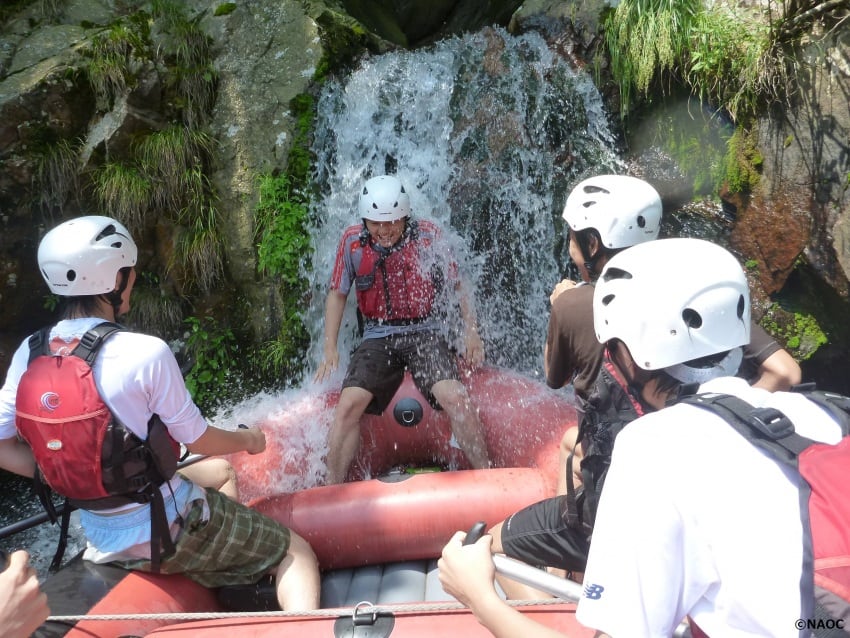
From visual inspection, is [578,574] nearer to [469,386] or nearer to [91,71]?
[469,386]

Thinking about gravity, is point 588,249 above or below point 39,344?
above

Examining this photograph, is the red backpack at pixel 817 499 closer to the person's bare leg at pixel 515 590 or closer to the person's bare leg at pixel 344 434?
the person's bare leg at pixel 515 590

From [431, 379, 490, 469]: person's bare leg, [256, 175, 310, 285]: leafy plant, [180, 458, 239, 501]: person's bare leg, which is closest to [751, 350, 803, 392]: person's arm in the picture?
[431, 379, 490, 469]: person's bare leg

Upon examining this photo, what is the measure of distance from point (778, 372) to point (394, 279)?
7.75ft

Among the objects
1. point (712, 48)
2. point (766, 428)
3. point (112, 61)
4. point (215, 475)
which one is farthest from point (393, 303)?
point (112, 61)

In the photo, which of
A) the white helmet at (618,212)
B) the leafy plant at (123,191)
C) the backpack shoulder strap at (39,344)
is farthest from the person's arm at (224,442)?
the leafy plant at (123,191)

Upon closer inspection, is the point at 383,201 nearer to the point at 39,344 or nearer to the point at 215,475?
the point at 215,475

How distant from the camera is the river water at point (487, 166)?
5.51 metres

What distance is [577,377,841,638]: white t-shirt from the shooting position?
1055 mm

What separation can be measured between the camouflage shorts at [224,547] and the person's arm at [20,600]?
0.70 metres

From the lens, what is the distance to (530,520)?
2.46 metres

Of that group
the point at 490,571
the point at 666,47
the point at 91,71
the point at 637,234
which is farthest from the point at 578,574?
the point at 91,71

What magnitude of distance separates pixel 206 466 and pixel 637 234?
2343 millimetres

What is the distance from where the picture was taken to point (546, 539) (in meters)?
2.36
